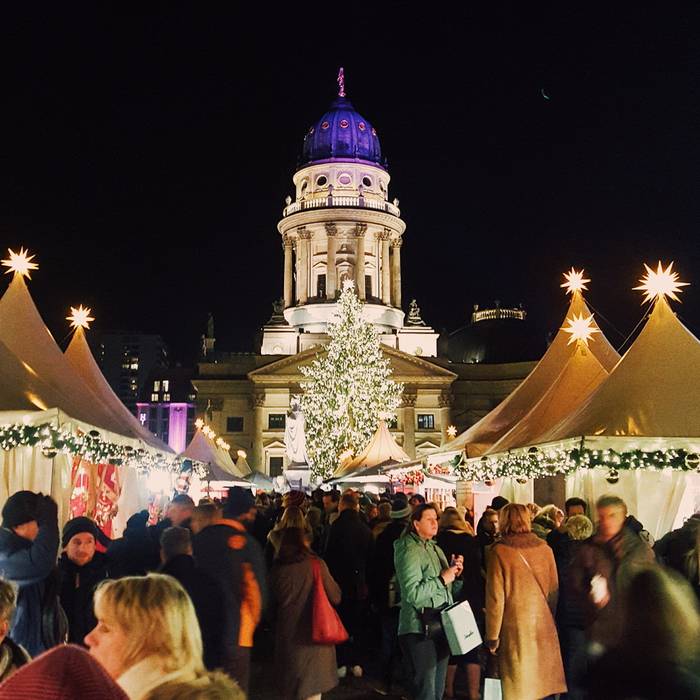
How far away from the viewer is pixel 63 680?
6.81 ft

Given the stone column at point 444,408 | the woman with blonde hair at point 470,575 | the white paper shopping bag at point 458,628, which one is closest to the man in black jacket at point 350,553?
the woman with blonde hair at point 470,575

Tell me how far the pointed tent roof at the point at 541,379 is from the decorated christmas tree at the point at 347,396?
24658mm

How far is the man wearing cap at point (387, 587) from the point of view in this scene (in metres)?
9.28

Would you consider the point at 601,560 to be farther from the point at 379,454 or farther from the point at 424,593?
the point at 379,454

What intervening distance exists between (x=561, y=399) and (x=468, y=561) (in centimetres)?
777

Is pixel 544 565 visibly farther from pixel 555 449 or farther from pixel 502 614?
pixel 555 449

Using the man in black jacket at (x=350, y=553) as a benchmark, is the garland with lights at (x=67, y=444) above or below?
above

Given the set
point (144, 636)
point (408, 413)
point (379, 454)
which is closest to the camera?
point (144, 636)

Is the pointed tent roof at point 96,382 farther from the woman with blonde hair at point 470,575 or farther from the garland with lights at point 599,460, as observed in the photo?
the woman with blonde hair at point 470,575

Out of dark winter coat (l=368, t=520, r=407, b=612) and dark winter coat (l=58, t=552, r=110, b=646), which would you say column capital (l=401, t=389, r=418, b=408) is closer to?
dark winter coat (l=368, t=520, r=407, b=612)

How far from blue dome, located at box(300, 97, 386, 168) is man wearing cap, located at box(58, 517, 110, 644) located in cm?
6749

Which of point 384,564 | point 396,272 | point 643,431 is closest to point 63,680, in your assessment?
point 384,564

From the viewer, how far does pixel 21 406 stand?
11430 millimetres

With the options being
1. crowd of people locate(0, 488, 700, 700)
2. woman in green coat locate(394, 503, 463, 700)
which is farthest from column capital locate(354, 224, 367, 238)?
woman in green coat locate(394, 503, 463, 700)
